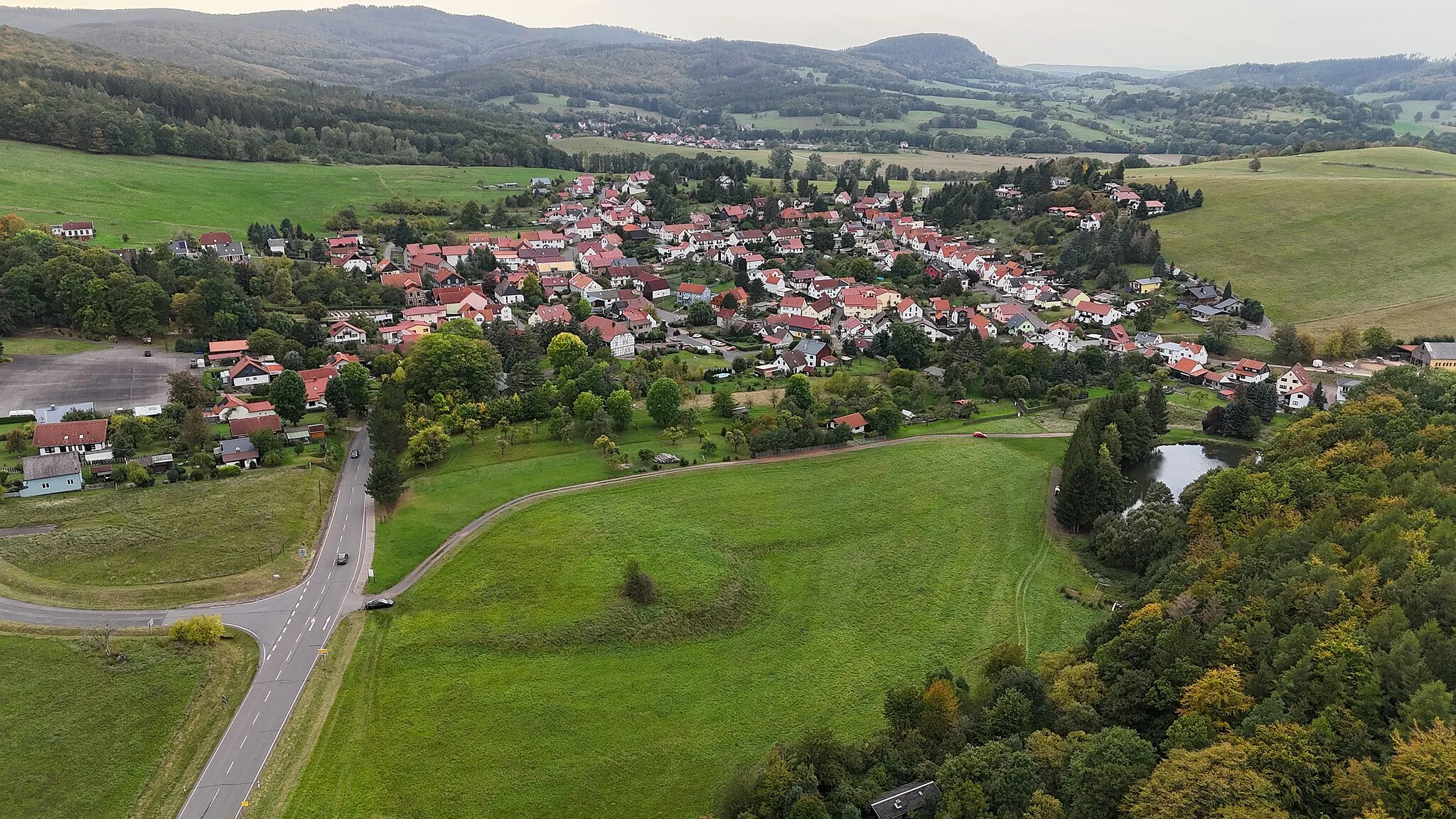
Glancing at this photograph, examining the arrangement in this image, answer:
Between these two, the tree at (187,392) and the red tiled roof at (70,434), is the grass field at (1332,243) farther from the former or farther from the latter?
the red tiled roof at (70,434)

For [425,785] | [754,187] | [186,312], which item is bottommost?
[425,785]

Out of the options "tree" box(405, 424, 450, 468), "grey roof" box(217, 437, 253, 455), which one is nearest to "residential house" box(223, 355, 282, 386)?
"grey roof" box(217, 437, 253, 455)

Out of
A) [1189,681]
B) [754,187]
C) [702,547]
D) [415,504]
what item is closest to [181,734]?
[415,504]

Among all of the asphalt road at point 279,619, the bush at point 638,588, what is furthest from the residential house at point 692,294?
the bush at point 638,588

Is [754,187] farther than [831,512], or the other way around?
[754,187]

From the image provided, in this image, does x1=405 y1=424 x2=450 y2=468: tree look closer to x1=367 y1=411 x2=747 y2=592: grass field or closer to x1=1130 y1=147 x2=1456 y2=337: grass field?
x1=367 y1=411 x2=747 y2=592: grass field

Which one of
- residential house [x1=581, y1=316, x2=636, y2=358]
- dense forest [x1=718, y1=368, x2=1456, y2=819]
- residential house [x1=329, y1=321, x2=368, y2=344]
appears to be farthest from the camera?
residential house [x1=581, y1=316, x2=636, y2=358]

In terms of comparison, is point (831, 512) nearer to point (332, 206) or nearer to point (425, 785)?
point (425, 785)
